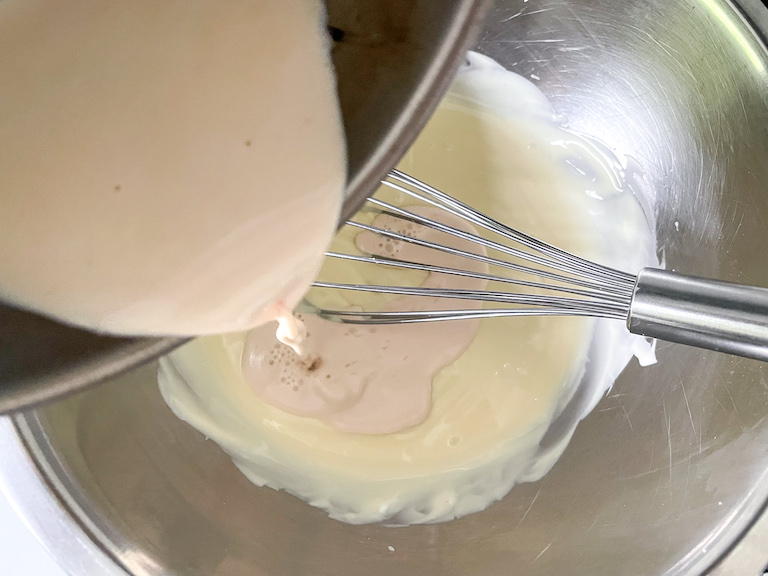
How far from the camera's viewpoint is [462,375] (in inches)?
33.2

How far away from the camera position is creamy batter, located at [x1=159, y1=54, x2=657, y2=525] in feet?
2.58

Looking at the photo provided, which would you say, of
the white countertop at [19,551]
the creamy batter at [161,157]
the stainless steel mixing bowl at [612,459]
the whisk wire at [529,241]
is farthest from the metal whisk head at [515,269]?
the white countertop at [19,551]

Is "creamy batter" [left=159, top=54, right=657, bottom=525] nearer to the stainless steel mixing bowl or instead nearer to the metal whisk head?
the stainless steel mixing bowl

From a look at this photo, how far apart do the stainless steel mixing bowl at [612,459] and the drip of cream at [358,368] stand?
4.9 inches

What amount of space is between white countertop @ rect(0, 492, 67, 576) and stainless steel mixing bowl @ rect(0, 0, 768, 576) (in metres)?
0.06

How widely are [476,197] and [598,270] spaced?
1.13ft

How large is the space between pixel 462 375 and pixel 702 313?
0.43 meters

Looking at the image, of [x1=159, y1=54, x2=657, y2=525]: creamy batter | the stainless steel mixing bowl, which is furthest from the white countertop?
[x1=159, y1=54, x2=657, y2=525]: creamy batter

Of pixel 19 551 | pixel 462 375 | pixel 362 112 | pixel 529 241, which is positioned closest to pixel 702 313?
pixel 529 241

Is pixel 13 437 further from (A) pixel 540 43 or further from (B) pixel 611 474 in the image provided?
(A) pixel 540 43

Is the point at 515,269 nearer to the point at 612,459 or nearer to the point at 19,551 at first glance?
the point at 612,459

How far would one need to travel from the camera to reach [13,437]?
25.2 inches

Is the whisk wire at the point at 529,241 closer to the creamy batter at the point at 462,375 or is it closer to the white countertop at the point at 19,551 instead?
the creamy batter at the point at 462,375

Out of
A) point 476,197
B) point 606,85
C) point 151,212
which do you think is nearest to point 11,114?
point 151,212
